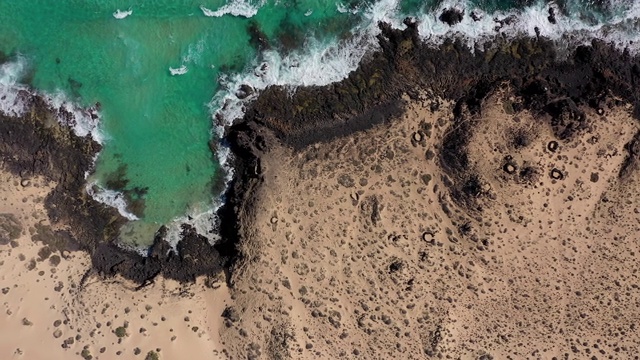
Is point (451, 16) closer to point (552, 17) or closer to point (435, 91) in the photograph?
point (435, 91)

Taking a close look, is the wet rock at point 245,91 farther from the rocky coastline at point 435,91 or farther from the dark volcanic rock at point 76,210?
the dark volcanic rock at point 76,210

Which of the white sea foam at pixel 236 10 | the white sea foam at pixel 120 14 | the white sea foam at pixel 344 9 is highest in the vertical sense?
the white sea foam at pixel 344 9

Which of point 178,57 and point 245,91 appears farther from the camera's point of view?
point 178,57

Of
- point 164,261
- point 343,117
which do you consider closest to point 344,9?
point 343,117

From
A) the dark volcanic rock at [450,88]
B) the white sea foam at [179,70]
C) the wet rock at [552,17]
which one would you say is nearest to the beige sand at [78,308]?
the dark volcanic rock at [450,88]

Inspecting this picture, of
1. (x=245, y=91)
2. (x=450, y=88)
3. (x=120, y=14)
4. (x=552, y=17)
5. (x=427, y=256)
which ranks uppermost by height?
(x=552, y=17)

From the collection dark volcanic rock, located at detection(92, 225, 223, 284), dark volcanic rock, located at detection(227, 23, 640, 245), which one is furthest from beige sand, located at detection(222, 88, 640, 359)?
dark volcanic rock, located at detection(92, 225, 223, 284)
